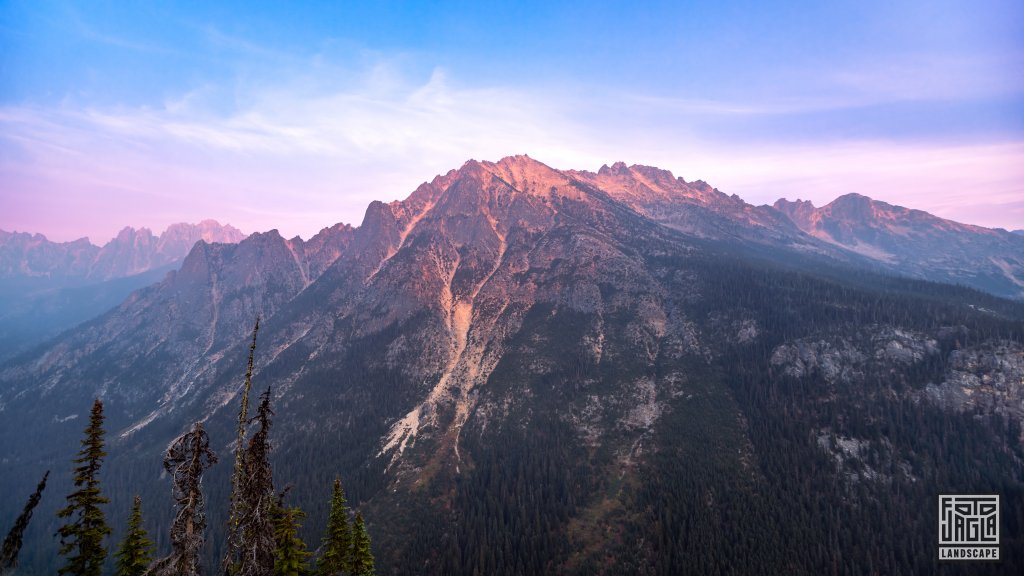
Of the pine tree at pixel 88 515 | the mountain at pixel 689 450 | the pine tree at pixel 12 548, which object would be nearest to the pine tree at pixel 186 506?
the pine tree at pixel 12 548

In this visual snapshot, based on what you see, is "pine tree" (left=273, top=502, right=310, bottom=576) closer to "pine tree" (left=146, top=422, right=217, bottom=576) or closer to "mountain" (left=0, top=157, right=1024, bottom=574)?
"pine tree" (left=146, top=422, right=217, bottom=576)

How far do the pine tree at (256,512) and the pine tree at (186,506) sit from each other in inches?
66.4

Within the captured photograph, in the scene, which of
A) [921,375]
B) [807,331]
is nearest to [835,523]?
[921,375]

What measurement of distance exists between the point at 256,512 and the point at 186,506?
3008mm

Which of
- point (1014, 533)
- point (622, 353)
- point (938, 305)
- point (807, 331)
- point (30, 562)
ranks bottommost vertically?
point (30, 562)

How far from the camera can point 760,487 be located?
391 feet

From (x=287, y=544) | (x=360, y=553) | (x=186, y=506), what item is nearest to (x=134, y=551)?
(x=287, y=544)

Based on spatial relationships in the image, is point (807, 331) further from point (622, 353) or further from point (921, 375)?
point (622, 353)

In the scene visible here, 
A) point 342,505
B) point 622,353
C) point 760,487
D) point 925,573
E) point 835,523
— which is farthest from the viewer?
point 622,353

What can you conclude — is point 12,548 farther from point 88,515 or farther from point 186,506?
point 88,515

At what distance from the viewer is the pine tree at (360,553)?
47969mm

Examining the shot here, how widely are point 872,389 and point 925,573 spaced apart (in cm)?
6034

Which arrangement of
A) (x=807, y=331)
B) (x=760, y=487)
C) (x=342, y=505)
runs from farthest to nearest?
(x=807, y=331)
(x=760, y=487)
(x=342, y=505)

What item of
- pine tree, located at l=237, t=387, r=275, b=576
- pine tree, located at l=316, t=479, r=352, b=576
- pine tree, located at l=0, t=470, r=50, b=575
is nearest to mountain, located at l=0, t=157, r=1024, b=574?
pine tree, located at l=316, t=479, r=352, b=576
